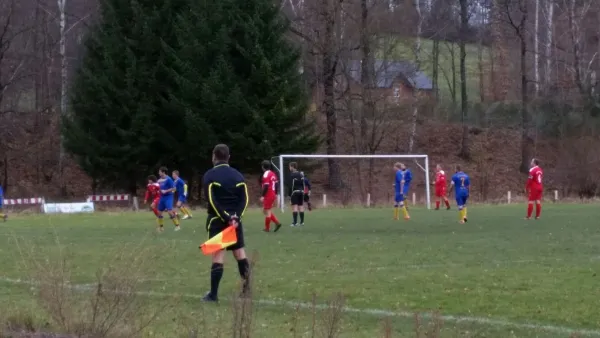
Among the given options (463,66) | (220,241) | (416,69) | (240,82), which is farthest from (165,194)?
(463,66)

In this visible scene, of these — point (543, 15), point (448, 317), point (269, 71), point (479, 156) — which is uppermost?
point (543, 15)

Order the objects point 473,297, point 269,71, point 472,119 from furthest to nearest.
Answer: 1. point 472,119
2. point 269,71
3. point 473,297

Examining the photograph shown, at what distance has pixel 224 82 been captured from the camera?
4862 cm

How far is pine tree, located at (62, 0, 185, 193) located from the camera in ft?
163

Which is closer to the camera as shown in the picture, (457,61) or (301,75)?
(301,75)

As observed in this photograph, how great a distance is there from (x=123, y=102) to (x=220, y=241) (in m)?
39.9

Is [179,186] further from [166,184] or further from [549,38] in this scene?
[549,38]

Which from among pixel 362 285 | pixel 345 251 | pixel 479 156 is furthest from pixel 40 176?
pixel 362 285

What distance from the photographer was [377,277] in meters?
14.2

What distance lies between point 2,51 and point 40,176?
7.59 m

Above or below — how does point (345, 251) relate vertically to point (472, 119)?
below

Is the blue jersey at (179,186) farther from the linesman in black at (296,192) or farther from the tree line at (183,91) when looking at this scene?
the tree line at (183,91)

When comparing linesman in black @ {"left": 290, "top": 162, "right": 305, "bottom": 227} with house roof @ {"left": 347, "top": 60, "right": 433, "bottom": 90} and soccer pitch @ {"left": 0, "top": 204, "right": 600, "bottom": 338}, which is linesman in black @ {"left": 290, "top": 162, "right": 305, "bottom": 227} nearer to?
soccer pitch @ {"left": 0, "top": 204, "right": 600, "bottom": 338}

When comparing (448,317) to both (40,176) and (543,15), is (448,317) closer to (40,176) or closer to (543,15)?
(40,176)
